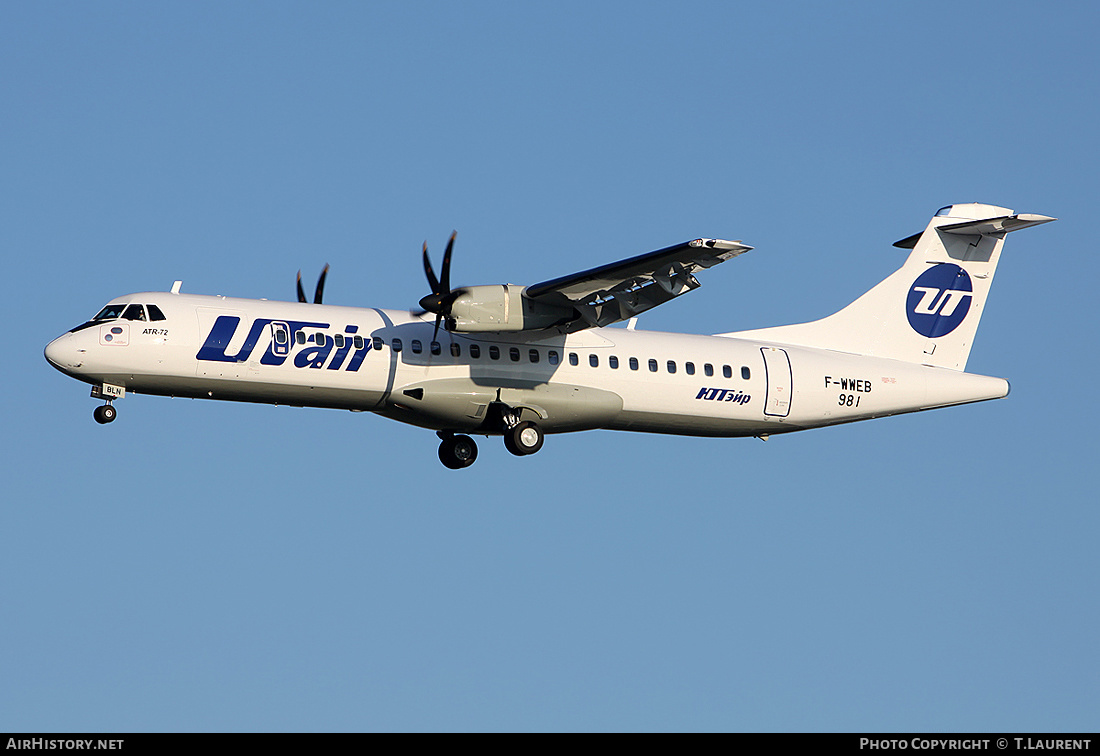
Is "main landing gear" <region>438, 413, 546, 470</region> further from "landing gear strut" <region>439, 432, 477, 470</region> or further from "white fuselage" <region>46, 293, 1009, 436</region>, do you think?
"white fuselage" <region>46, 293, 1009, 436</region>

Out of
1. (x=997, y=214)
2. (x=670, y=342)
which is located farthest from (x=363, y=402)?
(x=997, y=214)

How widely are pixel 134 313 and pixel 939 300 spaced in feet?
54.3

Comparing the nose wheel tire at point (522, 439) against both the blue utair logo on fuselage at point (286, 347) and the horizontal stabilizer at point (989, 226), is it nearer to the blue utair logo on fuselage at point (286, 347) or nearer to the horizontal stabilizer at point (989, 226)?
the blue utair logo on fuselage at point (286, 347)

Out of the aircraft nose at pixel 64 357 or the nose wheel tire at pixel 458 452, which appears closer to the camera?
the aircraft nose at pixel 64 357

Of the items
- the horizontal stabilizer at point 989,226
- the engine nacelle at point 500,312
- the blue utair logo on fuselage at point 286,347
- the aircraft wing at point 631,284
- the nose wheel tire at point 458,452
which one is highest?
the horizontal stabilizer at point 989,226

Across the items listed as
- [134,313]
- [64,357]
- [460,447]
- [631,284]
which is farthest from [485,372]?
[64,357]

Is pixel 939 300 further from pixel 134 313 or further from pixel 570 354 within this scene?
pixel 134 313

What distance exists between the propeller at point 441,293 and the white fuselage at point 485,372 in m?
0.76

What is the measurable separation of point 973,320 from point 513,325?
430 inches

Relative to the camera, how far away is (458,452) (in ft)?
83.9

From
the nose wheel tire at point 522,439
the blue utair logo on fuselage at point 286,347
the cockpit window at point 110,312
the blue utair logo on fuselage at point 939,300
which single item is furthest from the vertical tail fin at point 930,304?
the cockpit window at point 110,312

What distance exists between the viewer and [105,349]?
867 inches

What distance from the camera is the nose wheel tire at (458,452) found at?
25.6 meters
